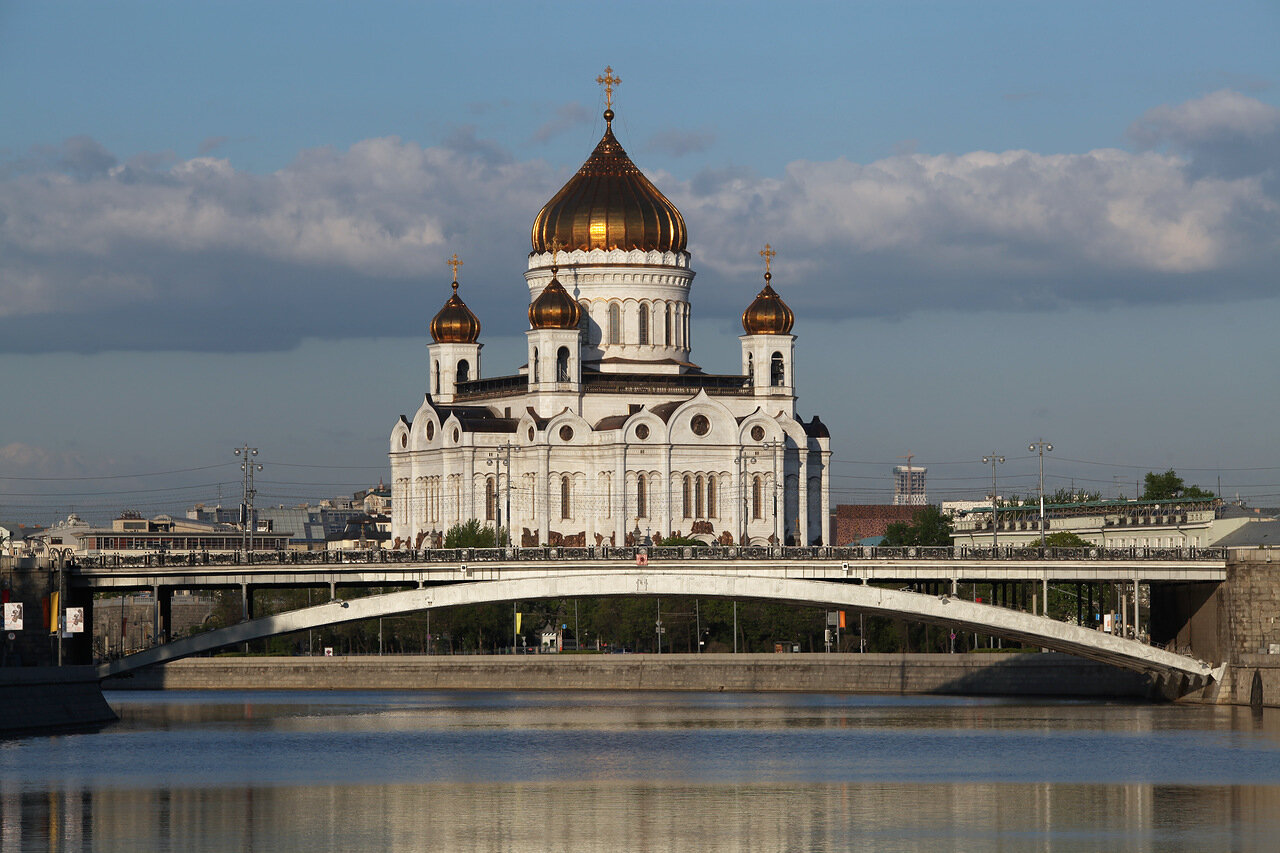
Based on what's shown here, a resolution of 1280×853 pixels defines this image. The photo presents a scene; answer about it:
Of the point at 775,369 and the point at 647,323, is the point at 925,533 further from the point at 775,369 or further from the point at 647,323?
the point at 647,323

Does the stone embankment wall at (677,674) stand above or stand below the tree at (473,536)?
below

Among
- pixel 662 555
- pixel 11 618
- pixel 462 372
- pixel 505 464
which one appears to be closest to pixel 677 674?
pixel 662 555

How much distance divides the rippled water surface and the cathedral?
26.7 meters

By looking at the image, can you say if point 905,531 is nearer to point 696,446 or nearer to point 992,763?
point 696,446

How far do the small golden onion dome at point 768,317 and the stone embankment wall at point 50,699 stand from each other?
41.9 m

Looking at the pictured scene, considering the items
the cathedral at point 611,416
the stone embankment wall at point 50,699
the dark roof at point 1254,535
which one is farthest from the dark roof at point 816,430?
the stone embankment wall at point 50,699

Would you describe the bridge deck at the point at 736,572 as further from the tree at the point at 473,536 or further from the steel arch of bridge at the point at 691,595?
the tree at the point at 473,536

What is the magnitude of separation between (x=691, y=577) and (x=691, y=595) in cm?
43

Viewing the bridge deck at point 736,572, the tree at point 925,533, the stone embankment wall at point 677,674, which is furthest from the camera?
the tree at point 925,533

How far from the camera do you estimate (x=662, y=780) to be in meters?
45.6

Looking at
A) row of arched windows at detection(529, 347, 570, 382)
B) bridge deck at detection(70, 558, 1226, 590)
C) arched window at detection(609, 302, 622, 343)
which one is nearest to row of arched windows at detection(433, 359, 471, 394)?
arched window at detection(609, 302, 622, 343)

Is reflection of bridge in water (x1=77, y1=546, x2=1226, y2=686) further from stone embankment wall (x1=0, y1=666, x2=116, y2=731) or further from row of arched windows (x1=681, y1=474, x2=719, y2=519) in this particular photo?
row of arched windows (x1=681, y1=474, x2=719, y2=519)

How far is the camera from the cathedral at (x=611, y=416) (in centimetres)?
9269

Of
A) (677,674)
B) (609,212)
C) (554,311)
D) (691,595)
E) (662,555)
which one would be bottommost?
(677,674)
